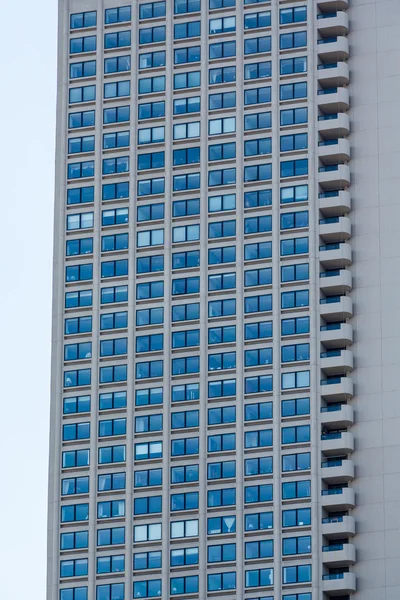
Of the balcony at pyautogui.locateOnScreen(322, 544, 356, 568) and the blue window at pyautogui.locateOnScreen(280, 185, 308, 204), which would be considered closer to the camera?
the balcony at pyautogui.locateOnScreen(322, 544, 356, 568)

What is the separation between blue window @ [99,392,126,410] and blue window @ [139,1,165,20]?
108 feet

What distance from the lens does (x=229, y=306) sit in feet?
587

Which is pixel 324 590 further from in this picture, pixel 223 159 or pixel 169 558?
pixel 223 159

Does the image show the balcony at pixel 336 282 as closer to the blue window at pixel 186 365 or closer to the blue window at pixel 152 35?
the blue window at pixel 186 365

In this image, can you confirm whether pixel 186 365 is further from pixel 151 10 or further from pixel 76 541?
pixel 151 10

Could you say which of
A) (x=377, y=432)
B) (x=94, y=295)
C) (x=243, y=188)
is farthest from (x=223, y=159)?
(x=377, y=432)

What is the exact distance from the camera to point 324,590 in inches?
6678

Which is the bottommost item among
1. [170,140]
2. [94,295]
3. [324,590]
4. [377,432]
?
[324,590]

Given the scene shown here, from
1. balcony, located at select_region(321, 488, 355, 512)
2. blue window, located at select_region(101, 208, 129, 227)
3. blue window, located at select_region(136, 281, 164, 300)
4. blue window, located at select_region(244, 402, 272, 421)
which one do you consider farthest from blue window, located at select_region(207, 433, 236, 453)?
blue window, located at select_region(101, 208, 129, 227)

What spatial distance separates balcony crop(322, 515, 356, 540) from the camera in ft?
561

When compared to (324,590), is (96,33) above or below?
above

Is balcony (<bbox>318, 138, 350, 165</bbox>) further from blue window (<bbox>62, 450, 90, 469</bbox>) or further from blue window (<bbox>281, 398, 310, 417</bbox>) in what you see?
blue window (<bbox>62, 450, 90, 469</bbox>)

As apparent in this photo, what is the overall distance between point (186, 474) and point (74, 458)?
974 centimetres

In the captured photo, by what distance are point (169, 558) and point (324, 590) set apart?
12.7m
